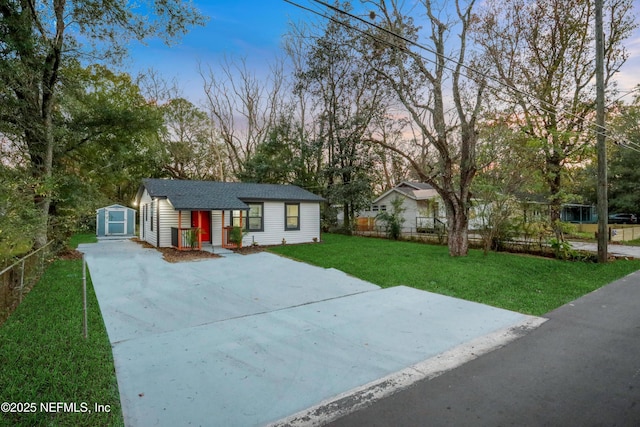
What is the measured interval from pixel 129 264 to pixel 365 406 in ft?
28.2

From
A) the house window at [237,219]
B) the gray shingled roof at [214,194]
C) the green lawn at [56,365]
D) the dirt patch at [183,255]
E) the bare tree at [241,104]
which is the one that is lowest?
the green lawn at [56,365]

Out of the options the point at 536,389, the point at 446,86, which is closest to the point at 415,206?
the point at 446,86

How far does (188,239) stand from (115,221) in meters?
10.7

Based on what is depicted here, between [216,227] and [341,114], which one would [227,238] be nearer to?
[216,227]

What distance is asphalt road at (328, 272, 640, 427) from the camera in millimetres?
2447

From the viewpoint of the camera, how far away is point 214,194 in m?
13.5

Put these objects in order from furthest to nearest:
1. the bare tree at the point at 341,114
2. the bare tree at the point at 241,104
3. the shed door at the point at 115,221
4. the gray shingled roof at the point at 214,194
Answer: the bare tree at the point at 241,104 → the shed door at the point at 115,221 → the bare tree at the point at 341,114 → the gray shingled roof at the point at 214,194

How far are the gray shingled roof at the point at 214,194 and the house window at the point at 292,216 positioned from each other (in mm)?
332

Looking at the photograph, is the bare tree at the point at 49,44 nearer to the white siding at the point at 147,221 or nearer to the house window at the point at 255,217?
the white siding at the point at 147,221

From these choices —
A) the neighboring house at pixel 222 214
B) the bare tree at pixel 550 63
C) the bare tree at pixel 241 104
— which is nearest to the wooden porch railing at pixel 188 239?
the neighboring house at pixel 222 214

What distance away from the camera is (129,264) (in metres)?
9.04

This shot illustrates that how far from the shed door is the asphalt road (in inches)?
835

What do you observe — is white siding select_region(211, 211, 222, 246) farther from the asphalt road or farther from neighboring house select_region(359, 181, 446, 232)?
the asphalt road

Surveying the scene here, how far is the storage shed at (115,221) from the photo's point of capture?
1928cm
